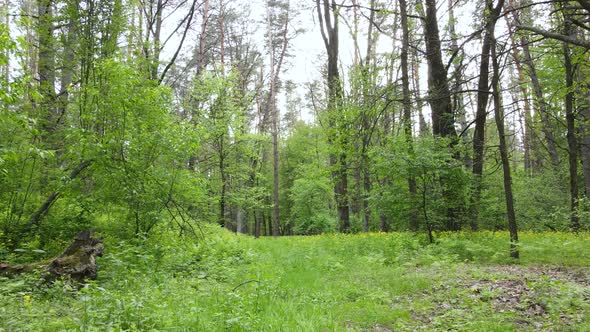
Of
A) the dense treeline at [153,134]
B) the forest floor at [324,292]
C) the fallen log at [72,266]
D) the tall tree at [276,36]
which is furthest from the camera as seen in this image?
the tall tree at [276,36]

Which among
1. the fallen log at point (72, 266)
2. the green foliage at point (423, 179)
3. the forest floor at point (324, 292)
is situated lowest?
the forest floor at point (324, 292)

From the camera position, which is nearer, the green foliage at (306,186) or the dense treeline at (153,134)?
the dense treeline at (153,134)

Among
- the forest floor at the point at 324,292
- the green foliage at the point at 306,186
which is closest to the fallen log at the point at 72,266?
the forest floor at the point at 324,292

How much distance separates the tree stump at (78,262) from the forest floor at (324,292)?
0.26 meters

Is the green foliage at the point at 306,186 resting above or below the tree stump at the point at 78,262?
above

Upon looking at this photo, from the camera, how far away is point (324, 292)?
5.87 metres

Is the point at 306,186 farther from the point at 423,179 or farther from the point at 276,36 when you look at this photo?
the point at 423,179

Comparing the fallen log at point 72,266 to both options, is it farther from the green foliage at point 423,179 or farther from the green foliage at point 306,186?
the green foliage at point 306,186

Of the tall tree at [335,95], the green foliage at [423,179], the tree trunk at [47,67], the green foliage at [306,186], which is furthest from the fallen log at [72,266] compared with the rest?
the green foliage at [306,186]

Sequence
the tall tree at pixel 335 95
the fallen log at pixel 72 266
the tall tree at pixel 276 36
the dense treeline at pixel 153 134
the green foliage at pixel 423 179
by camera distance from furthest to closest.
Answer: the tall tree at pixel 276 36 < the tall tree at pixel 335 95 < the green foliage at pixel 423 179 < the dense treeline at pixel 153 134 < the fallen log at pixel 72 266

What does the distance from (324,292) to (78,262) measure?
13.1 feet

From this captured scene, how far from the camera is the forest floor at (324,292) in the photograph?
3.85 m

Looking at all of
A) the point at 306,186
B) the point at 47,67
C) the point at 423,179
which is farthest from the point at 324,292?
the point at 306,186

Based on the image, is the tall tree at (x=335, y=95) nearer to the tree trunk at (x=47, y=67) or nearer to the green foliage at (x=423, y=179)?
the green foliage at (x=423, y=179)
